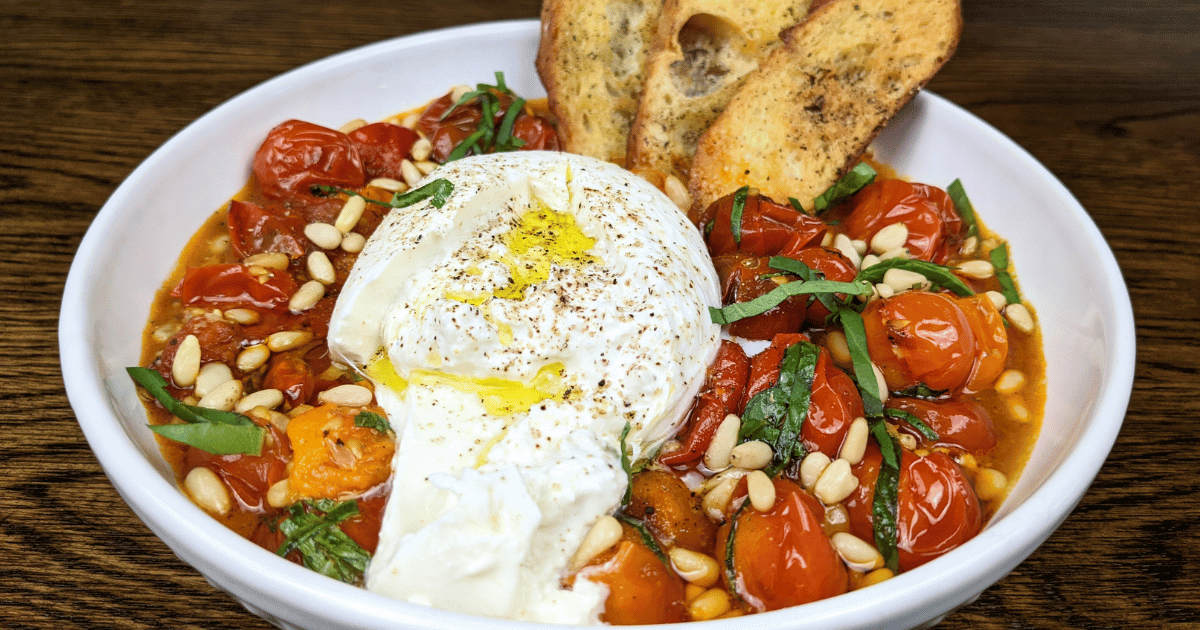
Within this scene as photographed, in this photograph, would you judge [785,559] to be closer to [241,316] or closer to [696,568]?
[696,568]

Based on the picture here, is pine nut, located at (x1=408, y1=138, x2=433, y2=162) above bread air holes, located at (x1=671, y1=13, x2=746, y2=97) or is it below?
below

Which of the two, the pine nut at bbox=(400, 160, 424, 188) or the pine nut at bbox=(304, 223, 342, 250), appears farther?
the pine nut at bbox=(400, 160, 424, 188)

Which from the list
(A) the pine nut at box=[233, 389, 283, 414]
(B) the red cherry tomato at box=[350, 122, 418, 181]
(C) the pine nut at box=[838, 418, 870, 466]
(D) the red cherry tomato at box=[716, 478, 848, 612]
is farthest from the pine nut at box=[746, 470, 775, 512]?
(B) the red cherry tomato at box=[350, 122, 418, 181]

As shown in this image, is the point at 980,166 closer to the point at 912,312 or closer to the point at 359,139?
the point at 912,312

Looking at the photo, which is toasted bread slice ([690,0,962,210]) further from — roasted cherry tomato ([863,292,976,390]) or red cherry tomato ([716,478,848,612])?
red cherry tomato ([716,478,848,612])

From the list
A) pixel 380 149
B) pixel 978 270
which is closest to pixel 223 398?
pixel 380 149

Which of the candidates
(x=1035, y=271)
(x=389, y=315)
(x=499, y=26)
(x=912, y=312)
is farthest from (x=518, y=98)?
(x=1035, y=271)

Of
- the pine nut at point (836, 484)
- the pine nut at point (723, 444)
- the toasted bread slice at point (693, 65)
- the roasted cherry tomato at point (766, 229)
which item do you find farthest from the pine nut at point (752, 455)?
the toasted bread slice at point (693, 65)
